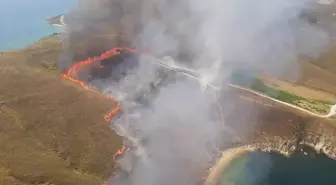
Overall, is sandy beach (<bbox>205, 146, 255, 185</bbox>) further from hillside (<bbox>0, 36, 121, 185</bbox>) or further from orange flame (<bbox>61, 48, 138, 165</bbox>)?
hillside (<bbox>0, 36, 121, 185</bbox>)

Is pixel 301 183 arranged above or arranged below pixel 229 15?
below

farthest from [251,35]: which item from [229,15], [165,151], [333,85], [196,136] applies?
[165,151]

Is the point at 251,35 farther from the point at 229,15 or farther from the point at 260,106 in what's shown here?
the point at 260,106

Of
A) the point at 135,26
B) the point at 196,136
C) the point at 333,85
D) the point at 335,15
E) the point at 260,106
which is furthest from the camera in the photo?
the point at 335,15

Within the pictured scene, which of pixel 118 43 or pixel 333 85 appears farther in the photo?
pixel 118 43

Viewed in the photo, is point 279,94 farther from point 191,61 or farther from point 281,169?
point 191,61

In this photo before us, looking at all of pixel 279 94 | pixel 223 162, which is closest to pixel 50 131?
pixel 223 162
